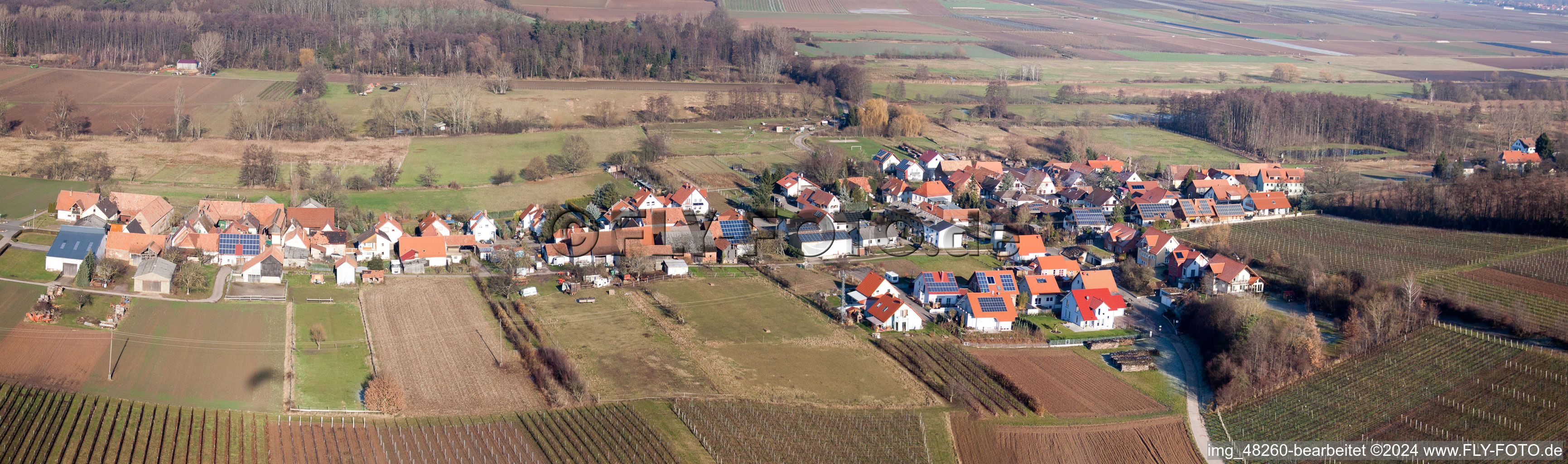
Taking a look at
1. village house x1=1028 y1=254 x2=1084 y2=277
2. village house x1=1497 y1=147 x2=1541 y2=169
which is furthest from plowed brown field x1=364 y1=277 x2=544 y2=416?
village house x1=1497 y1=147 x2=1541 y2=169

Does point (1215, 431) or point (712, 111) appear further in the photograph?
point (712, 111)

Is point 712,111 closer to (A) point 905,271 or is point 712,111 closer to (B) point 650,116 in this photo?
(B) point 650,116

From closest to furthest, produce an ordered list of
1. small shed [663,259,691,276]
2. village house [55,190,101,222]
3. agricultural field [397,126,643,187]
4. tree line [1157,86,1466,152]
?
small shed [663,259,691,276]
village house [55,190,101,222]
agricultural field [397,126,643,187]
tree line [1157,86,1466,152]

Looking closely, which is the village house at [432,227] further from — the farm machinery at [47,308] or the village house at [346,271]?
Result: the farm machinery at [47,308]

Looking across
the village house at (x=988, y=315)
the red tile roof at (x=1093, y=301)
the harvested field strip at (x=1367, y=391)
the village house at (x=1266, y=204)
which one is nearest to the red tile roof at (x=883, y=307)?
the village house at (x=988, y=315)

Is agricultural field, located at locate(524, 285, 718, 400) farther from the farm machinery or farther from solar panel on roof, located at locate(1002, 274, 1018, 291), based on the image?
the farm machinery

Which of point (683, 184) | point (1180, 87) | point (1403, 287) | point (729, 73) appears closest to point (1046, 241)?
point (1403, 287)

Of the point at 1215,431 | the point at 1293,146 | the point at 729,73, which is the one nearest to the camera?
the point at 1215,431
